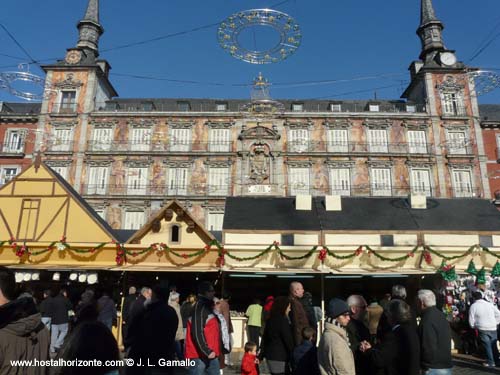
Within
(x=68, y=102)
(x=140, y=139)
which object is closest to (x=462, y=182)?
(x=140, y=139)

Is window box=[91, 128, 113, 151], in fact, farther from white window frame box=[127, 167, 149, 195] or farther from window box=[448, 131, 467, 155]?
window box=[448, 131, 467, 155]

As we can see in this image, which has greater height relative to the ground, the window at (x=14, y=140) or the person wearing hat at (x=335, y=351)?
the window at (x=14, y=140)

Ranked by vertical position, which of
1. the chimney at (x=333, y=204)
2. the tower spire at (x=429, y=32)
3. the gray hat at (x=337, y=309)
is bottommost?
the gray hat at (x=337, y=309)

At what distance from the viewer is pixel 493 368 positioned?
27.9 ft

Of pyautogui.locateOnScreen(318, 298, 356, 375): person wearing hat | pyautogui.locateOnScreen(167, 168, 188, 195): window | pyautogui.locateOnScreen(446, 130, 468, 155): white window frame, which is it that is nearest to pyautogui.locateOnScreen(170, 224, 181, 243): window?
pyautogui.locateOnScreen(318, 298, 356, 375): person wearing hat

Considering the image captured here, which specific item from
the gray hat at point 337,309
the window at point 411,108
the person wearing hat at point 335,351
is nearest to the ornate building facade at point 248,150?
the window at point 411,108

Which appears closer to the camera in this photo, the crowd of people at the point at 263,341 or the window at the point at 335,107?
the crowd of people at the point at 263,341

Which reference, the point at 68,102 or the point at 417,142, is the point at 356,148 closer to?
the point at 417,142

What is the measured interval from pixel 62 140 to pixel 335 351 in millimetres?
32164

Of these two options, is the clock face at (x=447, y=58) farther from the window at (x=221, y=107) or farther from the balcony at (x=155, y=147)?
the balcony at (x=155, y=147)

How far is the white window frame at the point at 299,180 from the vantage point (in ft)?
99.9

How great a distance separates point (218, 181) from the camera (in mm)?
30766

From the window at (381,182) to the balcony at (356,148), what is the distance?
1540 mm

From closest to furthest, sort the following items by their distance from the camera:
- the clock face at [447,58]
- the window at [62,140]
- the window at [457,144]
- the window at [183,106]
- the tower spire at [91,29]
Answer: the window at [457,144], the window at [62,140], the clock face at [447,58], the window at [183,106], the tower spire at [91,29]
